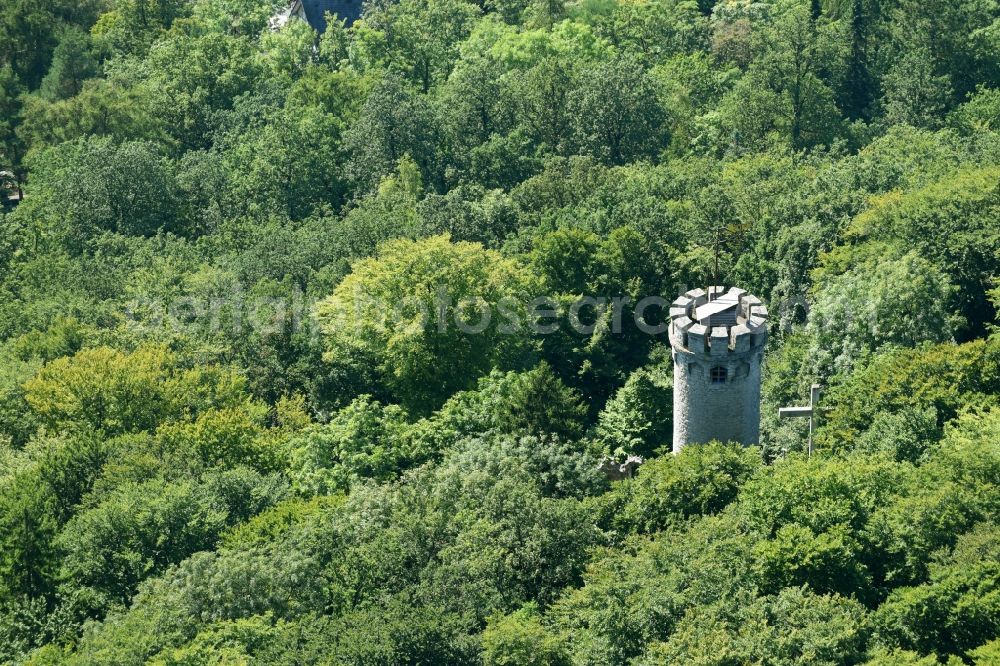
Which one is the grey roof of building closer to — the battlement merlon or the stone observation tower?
the battlement merlon

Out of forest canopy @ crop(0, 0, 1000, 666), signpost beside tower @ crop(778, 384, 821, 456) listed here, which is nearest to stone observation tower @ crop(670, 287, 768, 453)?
forest canopy @ crop(0, 0, 1000, 666)

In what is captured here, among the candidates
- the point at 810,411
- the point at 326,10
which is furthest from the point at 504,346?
the point at 326,10

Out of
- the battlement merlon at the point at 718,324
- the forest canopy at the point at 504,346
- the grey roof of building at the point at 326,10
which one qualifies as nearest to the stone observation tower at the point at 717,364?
the battlement merlon at the point at 718,324

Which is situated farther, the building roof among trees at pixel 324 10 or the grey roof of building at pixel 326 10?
the grey roof of building at pixel 326 10

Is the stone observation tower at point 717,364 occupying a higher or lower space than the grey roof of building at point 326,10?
lower

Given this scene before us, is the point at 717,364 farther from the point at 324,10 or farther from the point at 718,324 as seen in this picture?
the point at 324,10

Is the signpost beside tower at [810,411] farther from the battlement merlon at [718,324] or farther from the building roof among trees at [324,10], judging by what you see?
the building roof among trees at [324,10]

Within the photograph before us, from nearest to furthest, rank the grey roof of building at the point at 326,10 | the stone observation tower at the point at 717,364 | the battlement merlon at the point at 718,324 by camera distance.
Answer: the battlement merlon at the point at 718,324 < the stone observation tower at the point at 717,364 < the grey roof of building at the point at 326,10
